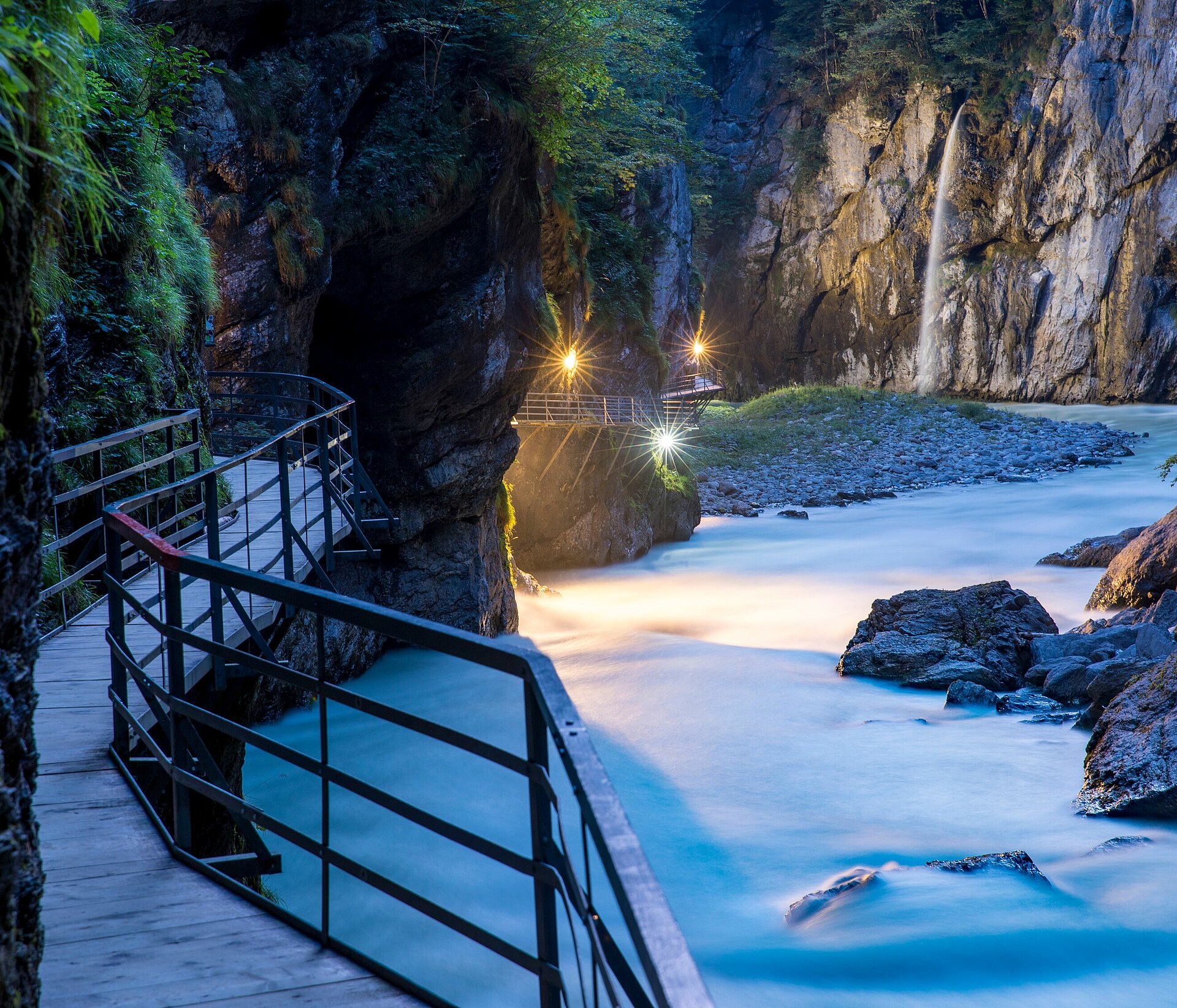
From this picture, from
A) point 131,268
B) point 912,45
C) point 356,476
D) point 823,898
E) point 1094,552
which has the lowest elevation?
point 823,898

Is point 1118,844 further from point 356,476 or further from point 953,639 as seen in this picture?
point 356,476

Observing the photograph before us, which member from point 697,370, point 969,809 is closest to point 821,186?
point 697,370

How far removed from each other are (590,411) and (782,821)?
12.9 m

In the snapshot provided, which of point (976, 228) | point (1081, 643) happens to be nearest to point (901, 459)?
point (976, 228)

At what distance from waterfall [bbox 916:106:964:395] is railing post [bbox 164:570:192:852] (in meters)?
46.9

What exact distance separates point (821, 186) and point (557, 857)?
51.1 m

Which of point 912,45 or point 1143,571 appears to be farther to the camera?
point 912,45

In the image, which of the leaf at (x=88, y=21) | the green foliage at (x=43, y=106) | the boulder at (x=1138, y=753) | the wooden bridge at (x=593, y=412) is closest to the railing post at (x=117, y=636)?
the green foliage at (x=43, y=106)

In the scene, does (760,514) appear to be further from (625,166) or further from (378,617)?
(378,617)

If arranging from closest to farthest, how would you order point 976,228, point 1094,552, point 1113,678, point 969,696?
point 1113,678 → point 969,696 → point 1094,552 → point 976,228

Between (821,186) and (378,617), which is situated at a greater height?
(821,186)

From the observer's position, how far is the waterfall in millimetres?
44969

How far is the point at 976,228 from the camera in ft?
147

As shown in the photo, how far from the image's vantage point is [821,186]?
4903 cm
